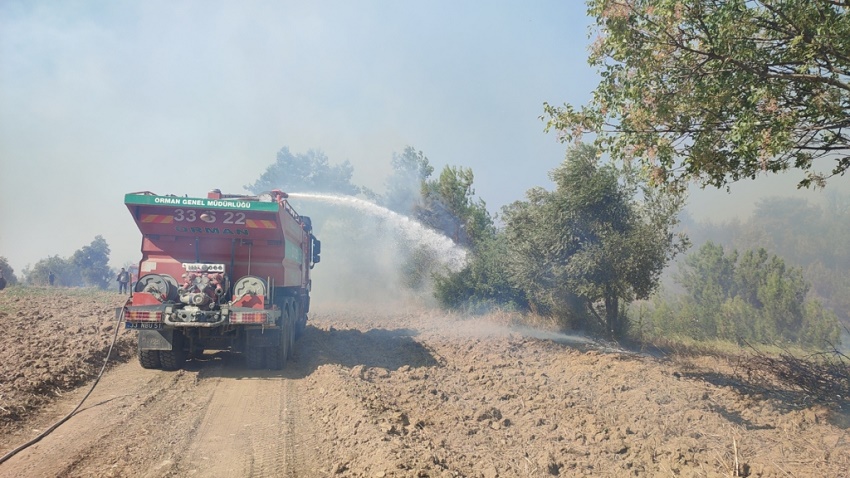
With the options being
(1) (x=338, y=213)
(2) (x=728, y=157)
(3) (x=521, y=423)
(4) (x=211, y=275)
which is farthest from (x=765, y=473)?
(1) (x=338, y=213)

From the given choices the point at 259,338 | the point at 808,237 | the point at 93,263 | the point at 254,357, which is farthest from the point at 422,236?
the point at 93,263

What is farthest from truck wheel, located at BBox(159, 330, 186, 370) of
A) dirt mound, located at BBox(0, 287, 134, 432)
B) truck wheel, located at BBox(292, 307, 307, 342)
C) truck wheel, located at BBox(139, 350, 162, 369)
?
truck wheel, located at BBox(292, 307, 307, 342)

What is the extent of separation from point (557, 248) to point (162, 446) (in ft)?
38.2

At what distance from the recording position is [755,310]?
903 inches

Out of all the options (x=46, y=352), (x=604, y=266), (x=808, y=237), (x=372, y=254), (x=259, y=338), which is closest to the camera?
(x=46, y=352)

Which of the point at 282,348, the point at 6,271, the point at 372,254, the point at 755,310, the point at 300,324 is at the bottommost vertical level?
the point at 282,348

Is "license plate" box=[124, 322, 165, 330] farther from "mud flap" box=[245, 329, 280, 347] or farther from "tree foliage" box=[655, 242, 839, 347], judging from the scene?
"tree foliage" box=[655, 242, 839, 347]

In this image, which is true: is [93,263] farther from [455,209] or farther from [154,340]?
[154,340]

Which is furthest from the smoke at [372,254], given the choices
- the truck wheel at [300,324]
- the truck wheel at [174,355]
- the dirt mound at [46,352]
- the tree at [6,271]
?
the tree at [6,271]

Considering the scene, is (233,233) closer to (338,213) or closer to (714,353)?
(714,353)

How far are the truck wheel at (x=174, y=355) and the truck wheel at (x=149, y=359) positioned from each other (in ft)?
0.35

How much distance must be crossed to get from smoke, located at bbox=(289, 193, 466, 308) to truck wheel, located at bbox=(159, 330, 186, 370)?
542 inches

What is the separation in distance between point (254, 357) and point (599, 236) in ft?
30.7

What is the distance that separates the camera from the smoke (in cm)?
2917
